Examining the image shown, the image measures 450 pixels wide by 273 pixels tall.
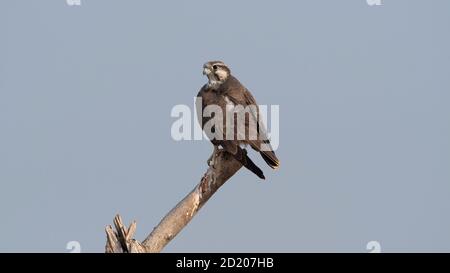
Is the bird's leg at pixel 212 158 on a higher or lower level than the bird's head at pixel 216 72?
lower

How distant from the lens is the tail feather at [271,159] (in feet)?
53.4

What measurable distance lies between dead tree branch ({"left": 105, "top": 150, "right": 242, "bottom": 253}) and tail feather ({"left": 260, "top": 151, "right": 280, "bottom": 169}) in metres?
0.68

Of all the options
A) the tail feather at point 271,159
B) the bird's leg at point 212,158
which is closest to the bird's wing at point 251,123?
the tail feather at point 271,159

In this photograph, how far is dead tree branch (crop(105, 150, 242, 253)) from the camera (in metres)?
14.6

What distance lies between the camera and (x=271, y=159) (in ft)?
53.5

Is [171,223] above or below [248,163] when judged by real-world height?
below

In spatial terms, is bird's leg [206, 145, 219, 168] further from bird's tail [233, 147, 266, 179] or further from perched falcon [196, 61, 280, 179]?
bird's tail [233, 147, 266, 179]

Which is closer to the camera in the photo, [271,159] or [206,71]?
[271,159]

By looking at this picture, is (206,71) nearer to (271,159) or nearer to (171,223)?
(271,159)

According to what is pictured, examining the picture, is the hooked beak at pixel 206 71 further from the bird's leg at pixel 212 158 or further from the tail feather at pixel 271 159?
the tail feather at pixel 271 159

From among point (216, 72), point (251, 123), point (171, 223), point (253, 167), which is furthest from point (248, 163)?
point (216, 72)

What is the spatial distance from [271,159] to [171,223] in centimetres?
194

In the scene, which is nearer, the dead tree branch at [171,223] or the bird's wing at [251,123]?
the dead tree branch at [171,223]
